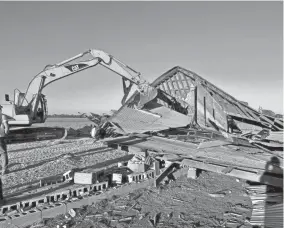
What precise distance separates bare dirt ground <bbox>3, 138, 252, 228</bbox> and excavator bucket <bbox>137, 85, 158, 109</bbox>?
8.87 ft

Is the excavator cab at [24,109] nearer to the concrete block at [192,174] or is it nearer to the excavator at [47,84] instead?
the excavator at [47,84]

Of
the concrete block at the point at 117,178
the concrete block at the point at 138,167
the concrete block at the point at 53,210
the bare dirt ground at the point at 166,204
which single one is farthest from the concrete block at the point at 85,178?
the concrete block at the point at 138,167

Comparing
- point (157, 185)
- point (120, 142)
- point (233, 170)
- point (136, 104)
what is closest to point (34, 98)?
point (136, 104)

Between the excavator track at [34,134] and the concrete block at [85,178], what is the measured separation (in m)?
7.39

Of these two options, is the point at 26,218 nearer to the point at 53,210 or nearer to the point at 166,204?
the point at 53,210

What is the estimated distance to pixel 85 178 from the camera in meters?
7.03

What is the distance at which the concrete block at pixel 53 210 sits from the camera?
17.0 ft

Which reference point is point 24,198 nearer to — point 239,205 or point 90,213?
point 90,213

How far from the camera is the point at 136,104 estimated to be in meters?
8.76

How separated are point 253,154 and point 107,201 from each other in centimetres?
335

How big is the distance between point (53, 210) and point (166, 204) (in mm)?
2375

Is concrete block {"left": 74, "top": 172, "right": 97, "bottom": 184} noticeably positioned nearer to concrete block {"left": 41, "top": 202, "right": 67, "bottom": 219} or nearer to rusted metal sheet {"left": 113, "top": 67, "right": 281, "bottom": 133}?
concrete block {"left": 41, "top": 202, "right": 67, "bottom": 219}

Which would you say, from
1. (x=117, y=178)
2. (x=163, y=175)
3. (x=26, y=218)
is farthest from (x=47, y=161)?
(x=26, y=218)

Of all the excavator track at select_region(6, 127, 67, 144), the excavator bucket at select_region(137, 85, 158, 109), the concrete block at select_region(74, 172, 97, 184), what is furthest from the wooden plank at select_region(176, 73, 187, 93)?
the excavator track at select_region(6, 127, 67, 144)
